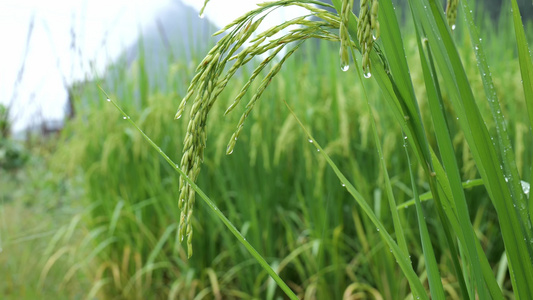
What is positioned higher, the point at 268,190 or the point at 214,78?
the point at 214,78

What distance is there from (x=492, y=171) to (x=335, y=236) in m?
1.91

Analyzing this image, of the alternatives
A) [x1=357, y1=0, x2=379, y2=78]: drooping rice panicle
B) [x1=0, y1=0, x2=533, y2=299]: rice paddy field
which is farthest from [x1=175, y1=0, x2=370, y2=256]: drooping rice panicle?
[x1=0, y1=0, x2=533, y2=299]: rice paddy field

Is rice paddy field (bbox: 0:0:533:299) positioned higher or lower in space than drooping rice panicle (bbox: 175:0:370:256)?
lower

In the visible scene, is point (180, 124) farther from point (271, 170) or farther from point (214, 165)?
point (271, 170)

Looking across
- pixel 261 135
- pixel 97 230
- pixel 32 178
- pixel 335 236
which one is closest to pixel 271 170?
pixel 261 135

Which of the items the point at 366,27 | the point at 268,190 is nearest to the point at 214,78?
the point at 366,27

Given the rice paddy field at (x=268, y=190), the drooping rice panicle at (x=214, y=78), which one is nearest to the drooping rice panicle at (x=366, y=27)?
the drooping rice panicle at (x=214, y=78)

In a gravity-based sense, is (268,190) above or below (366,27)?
below

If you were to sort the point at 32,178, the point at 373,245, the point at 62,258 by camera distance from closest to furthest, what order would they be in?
the point at 373,245
the point at 62,258
the point at 32,178

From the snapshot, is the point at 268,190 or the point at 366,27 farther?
the point at 268,190

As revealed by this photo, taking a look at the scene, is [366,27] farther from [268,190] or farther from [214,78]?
[268,190]

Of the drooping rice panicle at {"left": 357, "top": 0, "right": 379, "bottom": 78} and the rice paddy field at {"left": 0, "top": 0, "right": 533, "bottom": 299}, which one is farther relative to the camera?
the rice paddy field at {"left": 0, "top": 0, "right": 533, "bottom": 299}

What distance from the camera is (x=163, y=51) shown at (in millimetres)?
3605

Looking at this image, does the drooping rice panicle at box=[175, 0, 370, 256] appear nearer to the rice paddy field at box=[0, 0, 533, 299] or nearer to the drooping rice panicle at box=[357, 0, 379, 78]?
the drooping rice panicle at box=[357, 0, 379, 78]
